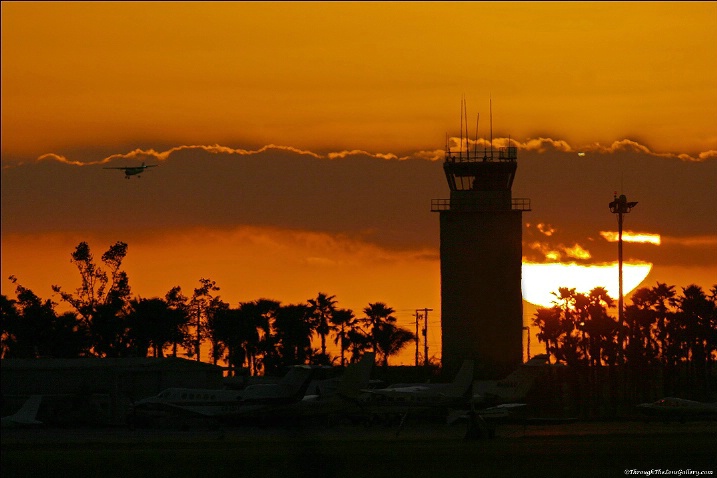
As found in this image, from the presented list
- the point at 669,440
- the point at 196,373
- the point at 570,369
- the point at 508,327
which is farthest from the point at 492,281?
the point at 669,440

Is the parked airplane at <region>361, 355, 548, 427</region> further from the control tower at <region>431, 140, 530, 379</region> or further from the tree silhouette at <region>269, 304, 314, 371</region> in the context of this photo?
the tree silhouette at <region>269, 304, 314, 371</region>

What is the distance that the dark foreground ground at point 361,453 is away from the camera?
52.5 m

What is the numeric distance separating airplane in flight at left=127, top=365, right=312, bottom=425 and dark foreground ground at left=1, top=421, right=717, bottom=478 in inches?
211

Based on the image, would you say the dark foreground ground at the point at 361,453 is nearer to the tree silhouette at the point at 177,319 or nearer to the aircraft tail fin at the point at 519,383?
the aircraft tail fin at the point at 519,383

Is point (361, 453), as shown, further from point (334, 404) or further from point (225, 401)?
point (225, 401)

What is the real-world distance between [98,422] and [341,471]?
37772 millimetres

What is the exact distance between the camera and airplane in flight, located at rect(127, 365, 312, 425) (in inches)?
3346

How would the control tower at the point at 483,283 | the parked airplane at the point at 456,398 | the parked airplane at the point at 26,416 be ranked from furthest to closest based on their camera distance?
the control tower at the point at 483,283 → the parked airplane at the point at 456,398 → the parked airplane at the point at 26,416

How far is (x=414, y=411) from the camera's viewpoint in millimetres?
87312

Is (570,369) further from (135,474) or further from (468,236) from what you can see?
(135,474)

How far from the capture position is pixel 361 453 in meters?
60.6

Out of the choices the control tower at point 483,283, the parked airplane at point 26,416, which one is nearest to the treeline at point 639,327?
the control tower at point 483,283

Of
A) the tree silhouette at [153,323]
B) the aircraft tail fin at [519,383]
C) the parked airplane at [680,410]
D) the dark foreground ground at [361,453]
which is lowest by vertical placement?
the dark foreground ground at [361,453]

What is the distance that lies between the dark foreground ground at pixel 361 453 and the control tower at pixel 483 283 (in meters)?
40.5
